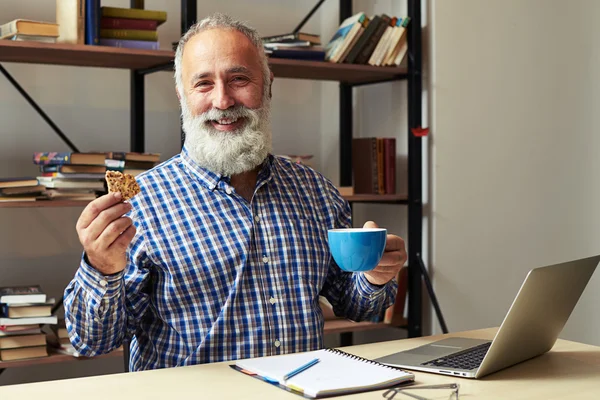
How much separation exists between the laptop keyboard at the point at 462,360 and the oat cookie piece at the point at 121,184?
2.10 ft

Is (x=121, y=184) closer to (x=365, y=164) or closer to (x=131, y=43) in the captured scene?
(x=131, y=43)

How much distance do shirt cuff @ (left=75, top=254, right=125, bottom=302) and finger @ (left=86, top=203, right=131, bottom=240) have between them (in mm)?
91

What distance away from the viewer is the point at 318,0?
354 centimetres

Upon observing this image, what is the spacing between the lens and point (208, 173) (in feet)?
6.00

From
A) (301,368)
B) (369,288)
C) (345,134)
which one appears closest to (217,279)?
(369,288)

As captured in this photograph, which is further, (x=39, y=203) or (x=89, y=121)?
(x=89, y=121)

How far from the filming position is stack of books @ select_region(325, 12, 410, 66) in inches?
119

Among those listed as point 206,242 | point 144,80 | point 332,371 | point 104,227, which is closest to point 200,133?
point 206,242

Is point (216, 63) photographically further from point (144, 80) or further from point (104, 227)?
point (144, 80)

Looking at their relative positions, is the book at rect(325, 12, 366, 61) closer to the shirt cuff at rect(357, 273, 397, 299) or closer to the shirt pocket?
the shirt pocket

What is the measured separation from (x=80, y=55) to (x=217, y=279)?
4.10 feet

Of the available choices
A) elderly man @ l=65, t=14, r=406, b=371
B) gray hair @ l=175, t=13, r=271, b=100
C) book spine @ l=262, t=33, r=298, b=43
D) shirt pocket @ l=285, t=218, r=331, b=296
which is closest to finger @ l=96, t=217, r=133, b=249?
elderly man @ l=65, t=14, r=406, b=371

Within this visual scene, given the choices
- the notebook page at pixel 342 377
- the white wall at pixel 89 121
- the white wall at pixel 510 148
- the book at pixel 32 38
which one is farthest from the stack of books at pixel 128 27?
the notebook page at pixel 342 377

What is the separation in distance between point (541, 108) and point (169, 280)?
243cm
